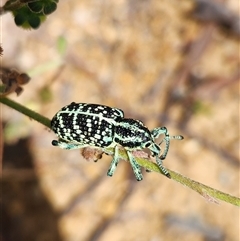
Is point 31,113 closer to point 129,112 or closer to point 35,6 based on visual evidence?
point 35,6

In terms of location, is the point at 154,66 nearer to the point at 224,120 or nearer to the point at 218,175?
the point at 224,120

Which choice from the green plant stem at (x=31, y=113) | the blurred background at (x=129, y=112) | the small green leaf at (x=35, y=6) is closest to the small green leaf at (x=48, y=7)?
the small green leaf at (x=35, y=6)

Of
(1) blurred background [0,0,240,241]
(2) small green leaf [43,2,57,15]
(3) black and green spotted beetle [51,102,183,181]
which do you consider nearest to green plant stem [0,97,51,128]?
(3) black and green spotted beetle [51,102,183,181]

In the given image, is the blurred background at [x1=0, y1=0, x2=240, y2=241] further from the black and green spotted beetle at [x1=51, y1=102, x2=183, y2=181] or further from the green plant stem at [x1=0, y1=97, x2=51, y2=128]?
the green plant stem at [x1=0, y1=97, x2=51, y2=128]

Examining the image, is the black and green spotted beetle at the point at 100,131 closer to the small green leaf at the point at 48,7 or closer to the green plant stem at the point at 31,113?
the green plant stem at the point at 31,113

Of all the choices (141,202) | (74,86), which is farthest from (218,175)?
(74,86)
